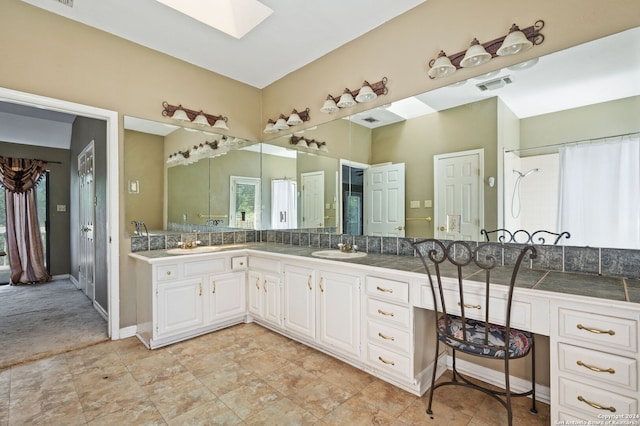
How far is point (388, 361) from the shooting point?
6.52 ft

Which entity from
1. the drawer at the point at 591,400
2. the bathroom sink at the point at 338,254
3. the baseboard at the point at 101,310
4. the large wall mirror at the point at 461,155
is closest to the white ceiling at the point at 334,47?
the large wall mirror at the point at 461,155

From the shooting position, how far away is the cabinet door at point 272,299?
2.79 meters

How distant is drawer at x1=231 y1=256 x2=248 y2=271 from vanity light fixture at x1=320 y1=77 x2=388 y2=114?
1716mm

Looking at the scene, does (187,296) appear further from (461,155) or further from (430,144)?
(461,155)

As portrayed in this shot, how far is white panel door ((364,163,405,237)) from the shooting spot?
259cm

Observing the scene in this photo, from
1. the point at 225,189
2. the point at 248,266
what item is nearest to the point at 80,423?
the point at 248,266

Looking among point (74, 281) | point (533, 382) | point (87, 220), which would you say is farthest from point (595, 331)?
point (74, 281)

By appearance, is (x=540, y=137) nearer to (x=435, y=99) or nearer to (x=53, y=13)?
(x=435, y=99)

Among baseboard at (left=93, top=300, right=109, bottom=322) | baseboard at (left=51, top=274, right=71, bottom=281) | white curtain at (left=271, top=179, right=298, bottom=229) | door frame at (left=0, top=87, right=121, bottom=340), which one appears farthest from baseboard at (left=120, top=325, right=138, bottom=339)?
baseboard at (left=51, top=274, right=71, bottom=281)

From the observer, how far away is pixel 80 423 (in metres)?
1.67

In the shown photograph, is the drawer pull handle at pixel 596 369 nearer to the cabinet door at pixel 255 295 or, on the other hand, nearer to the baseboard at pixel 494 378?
the baseboard at pixel 494 378

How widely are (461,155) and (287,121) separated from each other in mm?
2019

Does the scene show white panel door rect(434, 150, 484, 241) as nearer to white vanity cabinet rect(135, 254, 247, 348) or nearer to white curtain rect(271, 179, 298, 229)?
white curtain rect(271, 179, 298, 229)

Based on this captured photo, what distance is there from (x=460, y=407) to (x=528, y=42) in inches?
88.8
